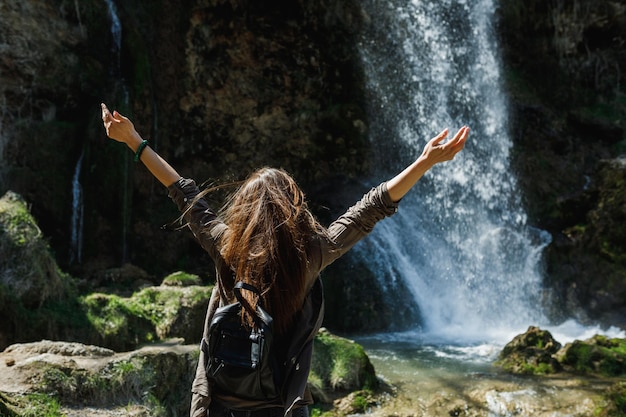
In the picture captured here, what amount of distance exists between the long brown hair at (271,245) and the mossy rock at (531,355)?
6278 millimetres

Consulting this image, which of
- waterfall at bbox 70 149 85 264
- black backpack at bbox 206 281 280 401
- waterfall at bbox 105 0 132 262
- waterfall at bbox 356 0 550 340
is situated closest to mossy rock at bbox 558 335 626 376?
waterfall at bbox 356 0 550 340

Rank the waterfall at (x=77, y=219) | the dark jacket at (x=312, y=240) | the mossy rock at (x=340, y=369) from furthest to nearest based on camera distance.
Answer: the waterfall at (x=77, y=219), the mossy rock at (x=340, y=369), the dark jacket at (x=312, y=240)

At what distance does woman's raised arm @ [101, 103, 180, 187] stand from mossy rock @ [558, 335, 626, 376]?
270 inches

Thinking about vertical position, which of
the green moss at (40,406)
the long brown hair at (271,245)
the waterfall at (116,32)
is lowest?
the green moss at (40,406)

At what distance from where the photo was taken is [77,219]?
1116 cm

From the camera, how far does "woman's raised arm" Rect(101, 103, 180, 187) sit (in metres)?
2.11

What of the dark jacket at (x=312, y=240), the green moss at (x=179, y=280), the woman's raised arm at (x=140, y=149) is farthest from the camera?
the green moss at (x=179, y=280)

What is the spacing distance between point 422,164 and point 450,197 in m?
12.1

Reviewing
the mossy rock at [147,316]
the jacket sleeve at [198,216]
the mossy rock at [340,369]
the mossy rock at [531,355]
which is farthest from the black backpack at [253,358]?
the mossy rock at [531,355]

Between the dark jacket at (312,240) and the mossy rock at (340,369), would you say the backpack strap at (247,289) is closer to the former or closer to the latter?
the dark jacket at (312,240)

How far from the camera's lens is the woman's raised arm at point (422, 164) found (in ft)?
6.45

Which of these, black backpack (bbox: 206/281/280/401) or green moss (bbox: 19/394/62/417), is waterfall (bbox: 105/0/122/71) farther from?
black backpack (bbox: 206/281/280/401)

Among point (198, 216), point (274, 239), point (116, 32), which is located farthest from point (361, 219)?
point (116, 32)

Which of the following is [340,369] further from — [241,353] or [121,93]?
[121,93]
